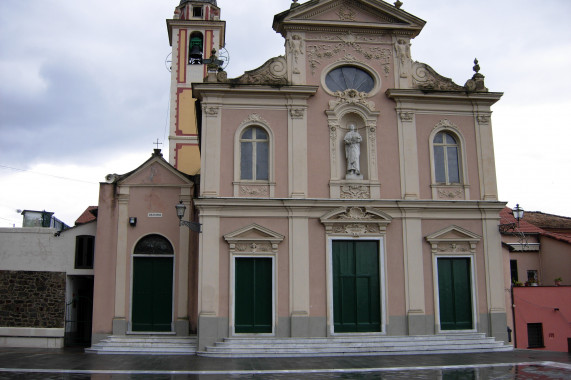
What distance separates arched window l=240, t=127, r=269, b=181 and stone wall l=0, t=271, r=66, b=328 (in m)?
8.13

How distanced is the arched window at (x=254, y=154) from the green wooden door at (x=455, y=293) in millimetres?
6767

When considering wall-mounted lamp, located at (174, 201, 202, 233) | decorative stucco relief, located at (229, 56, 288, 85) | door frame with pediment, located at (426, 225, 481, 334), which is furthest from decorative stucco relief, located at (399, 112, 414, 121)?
wall-mounted lamp, located at (174, 201, 202, 233)

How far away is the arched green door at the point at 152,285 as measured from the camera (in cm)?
1911

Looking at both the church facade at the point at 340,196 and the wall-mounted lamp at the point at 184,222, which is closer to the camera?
the wall-mounted lamp at the point at 184,222

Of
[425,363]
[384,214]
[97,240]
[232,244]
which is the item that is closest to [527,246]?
[384,214]

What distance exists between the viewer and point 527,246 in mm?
28625

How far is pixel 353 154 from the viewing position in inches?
744

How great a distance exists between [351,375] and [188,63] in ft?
73.6

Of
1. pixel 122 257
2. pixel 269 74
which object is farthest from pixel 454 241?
pixel 122 257

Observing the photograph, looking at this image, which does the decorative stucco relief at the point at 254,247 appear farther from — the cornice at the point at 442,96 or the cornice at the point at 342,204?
the cornice at the point at 442,96

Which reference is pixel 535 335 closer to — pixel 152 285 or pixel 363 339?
pixel 363 339

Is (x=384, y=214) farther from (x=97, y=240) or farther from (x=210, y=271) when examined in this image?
(x=97, y=240)

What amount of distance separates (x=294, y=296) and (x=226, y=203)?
12.1 feet

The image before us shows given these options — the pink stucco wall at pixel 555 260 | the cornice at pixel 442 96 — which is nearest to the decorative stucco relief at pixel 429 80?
the cornice at pixel 442 96
